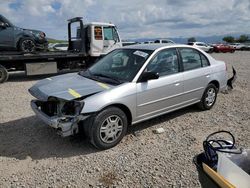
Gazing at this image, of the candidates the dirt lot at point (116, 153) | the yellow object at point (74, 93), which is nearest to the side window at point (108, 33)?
the dirt lot at point (116, 153)

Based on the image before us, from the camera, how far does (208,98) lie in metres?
5.48

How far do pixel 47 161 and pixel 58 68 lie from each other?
7826 millimetres

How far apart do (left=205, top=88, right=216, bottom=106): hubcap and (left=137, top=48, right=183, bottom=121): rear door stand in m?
1.04

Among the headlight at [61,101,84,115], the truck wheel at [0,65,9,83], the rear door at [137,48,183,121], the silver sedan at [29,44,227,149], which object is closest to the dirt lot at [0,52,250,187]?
the silver sedan at [29,44,227,149]

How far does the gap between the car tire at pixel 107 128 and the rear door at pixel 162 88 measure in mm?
412

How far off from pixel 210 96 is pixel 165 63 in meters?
1.70

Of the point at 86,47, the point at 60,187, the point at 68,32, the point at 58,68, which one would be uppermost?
the point at 68,32

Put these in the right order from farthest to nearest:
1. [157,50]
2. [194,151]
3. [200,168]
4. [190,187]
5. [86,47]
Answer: [86,47]
[157,50]
[194,151]
[190,187]
[200,168]

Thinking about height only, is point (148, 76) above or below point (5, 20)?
below

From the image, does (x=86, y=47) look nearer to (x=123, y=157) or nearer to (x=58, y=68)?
(x=58, y=68)

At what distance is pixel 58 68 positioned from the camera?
1077 centimetres

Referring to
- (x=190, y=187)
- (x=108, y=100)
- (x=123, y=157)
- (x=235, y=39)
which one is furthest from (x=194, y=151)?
(x=235, y=39)

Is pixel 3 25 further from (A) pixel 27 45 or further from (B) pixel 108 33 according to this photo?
(B) pixel 108 33

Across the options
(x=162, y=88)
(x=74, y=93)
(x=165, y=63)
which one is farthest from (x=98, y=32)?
(x=74, y=93)
